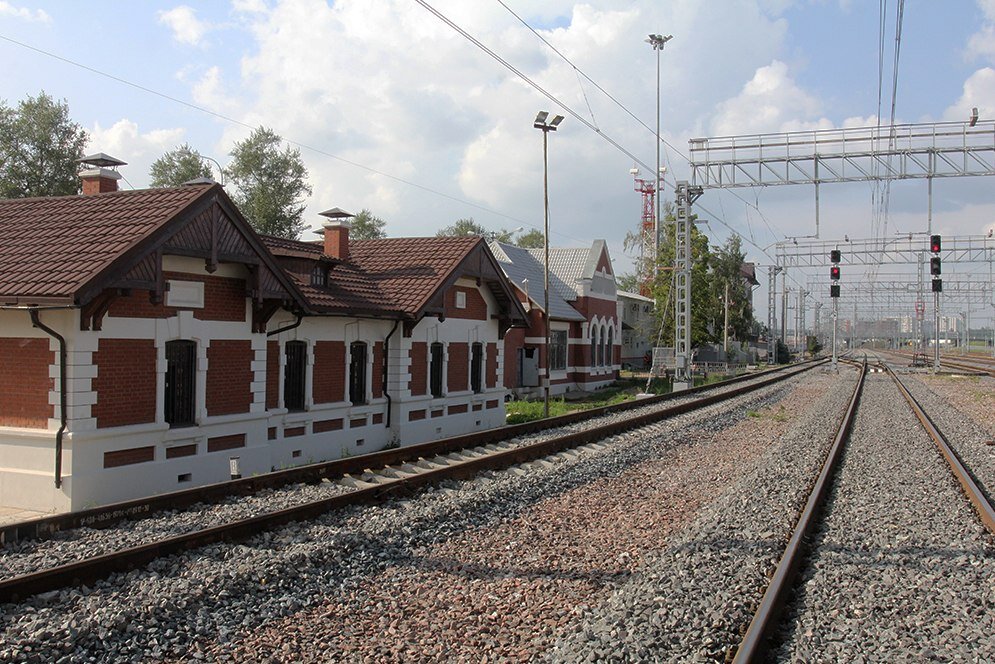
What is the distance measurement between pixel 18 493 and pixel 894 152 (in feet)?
90.7

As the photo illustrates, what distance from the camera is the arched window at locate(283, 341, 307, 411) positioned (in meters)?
16.4

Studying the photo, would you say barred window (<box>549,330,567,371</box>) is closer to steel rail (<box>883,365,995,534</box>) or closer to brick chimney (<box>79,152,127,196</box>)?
steel rail (<box>883,365,995,534</box>)

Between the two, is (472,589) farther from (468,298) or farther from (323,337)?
(468,298)

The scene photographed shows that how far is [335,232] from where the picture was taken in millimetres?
20562

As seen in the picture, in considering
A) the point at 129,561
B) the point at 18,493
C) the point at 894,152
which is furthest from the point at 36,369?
the point at 894,152

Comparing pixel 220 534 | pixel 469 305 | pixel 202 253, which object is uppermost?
pixel 202 253

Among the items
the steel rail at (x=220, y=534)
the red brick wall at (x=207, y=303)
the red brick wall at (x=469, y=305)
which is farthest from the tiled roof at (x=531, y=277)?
the red brick wall at (x=207, y=303)

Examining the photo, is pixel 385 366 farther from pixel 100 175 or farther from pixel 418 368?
pixel 100 175

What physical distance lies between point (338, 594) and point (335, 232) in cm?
1448

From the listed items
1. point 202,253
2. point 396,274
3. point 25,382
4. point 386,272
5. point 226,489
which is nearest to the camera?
point 226,489

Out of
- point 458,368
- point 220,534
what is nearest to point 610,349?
point 458,368

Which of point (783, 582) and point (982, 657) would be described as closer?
point (982, 657)

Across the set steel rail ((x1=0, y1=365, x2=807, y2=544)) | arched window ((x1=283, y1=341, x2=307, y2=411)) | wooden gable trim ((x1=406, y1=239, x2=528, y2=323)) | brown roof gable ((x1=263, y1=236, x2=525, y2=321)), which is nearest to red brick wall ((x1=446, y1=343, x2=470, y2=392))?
wooden gable trim ((x1=406, y1=239, x2=528, y2=323))

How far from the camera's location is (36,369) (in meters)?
11.4
